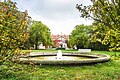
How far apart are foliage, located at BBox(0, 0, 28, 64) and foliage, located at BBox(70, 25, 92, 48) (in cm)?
3716

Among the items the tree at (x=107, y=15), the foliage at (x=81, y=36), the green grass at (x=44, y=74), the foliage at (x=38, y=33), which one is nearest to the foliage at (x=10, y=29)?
the green grass at (x=44, y=74)

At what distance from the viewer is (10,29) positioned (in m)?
6.36

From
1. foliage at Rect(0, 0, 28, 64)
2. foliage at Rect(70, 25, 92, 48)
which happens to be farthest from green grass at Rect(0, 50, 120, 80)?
foliage at Rect(70, 25, 92, 48)

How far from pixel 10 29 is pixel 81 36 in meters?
39.6

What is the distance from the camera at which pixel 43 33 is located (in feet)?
154

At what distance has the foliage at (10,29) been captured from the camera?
20.0 feet

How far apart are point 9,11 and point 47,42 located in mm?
43384

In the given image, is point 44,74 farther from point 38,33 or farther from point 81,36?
point 38,33

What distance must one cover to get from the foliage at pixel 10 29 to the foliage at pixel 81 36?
37.2m

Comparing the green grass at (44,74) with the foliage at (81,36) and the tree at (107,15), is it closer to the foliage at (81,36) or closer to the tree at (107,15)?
the tree at (107,15)

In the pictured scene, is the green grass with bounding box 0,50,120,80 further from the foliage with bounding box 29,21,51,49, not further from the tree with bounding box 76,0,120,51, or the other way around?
the foliage with bounding box 29,21,51,49

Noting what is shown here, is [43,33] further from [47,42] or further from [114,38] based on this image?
[114,38]

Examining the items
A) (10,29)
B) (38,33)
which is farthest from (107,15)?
(38,33)

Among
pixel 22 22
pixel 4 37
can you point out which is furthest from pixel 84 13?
pixel 4 37
